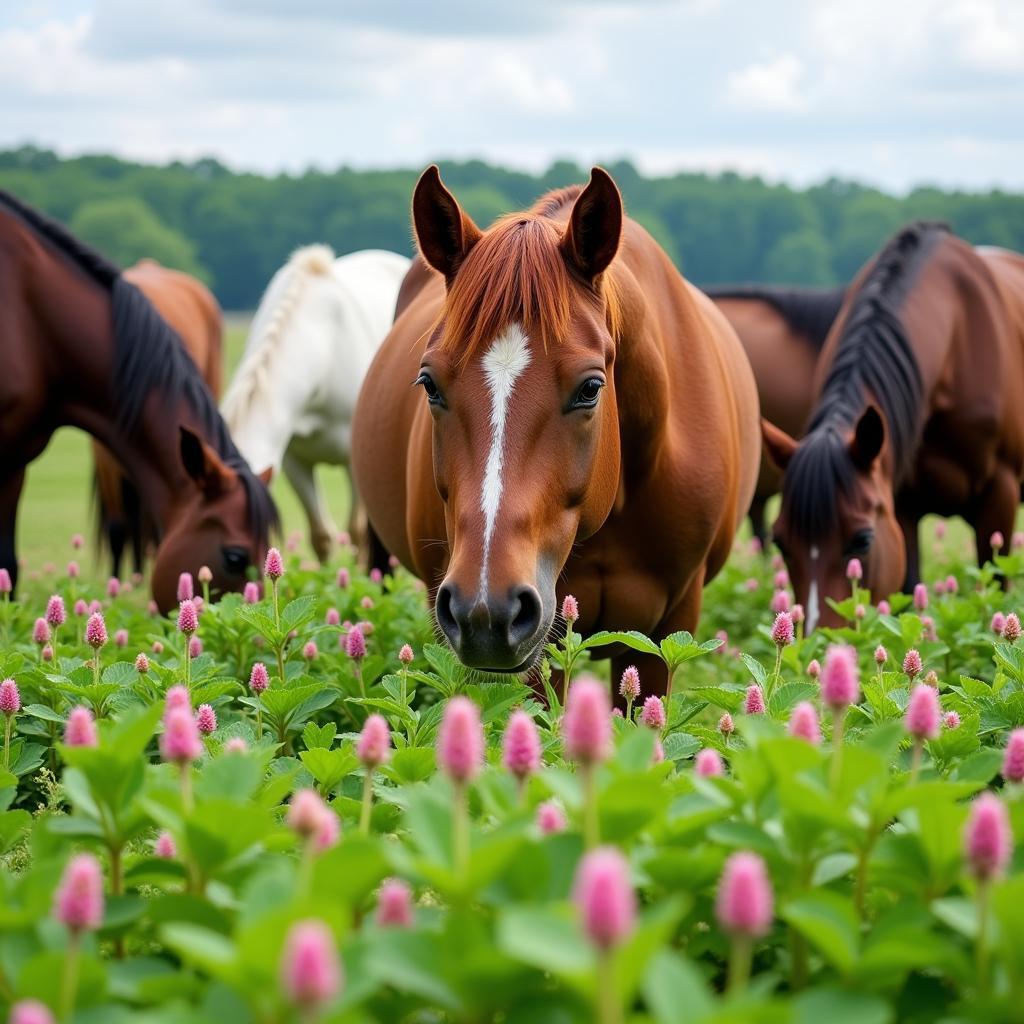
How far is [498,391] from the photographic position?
310cm

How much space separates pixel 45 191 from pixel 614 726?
7276 centimetres

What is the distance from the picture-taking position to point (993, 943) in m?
1.57

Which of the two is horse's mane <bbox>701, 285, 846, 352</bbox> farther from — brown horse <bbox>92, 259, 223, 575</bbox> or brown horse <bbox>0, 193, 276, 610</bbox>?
brown horse <bbox>0, 193, 276, 610</bbox>

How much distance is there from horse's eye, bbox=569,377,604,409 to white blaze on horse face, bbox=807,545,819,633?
104 inches

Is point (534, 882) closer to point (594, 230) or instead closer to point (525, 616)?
point (525, 616)

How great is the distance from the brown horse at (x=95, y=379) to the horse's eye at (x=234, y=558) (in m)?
0.25

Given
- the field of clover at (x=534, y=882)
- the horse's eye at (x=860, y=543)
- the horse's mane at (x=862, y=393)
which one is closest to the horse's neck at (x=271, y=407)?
the horse's mane at (x=862, y=393)

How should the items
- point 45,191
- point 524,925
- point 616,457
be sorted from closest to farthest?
point 524,925
point 616,457
point 45,191

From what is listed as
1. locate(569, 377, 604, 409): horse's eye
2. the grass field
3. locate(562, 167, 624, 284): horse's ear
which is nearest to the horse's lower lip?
locate(569, 377, 604, 409): horse's eye

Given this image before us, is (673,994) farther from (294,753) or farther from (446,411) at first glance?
(294,753)

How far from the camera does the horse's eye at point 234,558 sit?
6.44 m

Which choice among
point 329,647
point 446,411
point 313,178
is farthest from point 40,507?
point 313,178

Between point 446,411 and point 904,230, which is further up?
point 904,230

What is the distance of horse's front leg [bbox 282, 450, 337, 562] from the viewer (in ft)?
33.6
